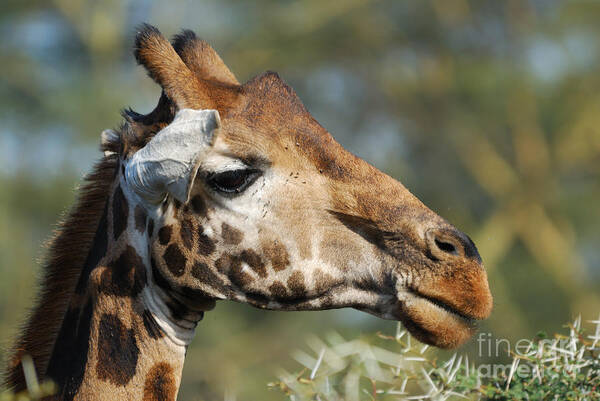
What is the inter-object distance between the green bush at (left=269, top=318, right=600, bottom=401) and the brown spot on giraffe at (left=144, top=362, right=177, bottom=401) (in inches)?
32.0

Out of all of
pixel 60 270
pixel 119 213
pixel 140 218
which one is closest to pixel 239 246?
pixel 140 218

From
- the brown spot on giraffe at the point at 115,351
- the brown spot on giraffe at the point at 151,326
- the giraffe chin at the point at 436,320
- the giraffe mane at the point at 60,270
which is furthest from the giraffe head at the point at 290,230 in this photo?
the giraffe mane at the point at 60,270

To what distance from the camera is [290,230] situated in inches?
175

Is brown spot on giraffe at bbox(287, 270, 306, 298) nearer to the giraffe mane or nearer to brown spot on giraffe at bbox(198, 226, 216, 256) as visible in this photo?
brown spot on giraffe at bbox(198, 226, 216, 256)

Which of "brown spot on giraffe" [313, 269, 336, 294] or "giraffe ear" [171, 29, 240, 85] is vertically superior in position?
"giraffe ear" [171, 29, 240, 85]

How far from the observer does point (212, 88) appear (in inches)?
185

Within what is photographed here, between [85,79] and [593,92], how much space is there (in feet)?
44.5

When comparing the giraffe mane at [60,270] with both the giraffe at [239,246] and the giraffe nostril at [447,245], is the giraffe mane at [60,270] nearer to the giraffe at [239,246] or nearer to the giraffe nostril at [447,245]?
the giraffe at [239,246]

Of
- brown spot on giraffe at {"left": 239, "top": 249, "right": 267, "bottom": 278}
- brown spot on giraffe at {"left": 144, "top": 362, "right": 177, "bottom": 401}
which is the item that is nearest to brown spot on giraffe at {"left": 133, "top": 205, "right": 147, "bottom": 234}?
brown spot on giraffe at {"left": 239, "top": 249, "right": 267, "bottom": 278}

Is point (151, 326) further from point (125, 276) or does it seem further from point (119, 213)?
point (119, 213)

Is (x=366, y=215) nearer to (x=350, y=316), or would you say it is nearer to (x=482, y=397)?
(x=482, y=397)

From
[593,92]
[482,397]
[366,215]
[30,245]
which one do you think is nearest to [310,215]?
[366,215]

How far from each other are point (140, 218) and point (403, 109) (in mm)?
21833

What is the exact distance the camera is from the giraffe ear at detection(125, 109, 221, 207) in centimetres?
420
